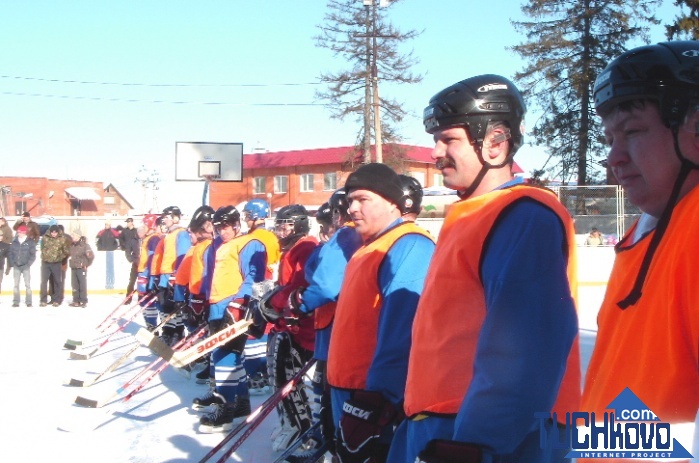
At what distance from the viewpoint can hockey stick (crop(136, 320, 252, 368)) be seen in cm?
438

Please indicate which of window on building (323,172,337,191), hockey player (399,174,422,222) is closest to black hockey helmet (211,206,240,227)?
hockey player (399,174,422,222)

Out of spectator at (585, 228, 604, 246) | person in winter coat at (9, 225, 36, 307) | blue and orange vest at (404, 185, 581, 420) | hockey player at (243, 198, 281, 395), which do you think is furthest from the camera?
spectator at (585, 228, 604, 246)

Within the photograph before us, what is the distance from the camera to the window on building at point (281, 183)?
41.1m

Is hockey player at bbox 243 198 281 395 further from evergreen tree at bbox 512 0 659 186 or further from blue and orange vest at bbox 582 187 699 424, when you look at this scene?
evergreen tree at bbox 512 0 659 186

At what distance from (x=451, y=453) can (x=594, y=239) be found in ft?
47.1

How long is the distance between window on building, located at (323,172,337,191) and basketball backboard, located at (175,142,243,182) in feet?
71.4

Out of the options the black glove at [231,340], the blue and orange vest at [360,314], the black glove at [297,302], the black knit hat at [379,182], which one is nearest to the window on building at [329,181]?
the black glove at [231,340]

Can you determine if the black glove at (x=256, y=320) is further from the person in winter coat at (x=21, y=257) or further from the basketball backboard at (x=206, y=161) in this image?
the basketball backboard at (x=206, y=161)

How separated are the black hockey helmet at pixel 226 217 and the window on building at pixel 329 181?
3263 cm

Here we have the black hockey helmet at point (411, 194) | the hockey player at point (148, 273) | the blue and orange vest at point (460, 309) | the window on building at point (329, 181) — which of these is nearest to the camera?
the blue and orange vest at point (460, 309)

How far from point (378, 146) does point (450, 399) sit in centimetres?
2024

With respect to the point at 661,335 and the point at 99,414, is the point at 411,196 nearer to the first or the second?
the point at 661,335

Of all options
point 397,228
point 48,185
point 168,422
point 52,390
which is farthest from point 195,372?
point 48,185

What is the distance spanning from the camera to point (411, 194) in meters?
3.43
